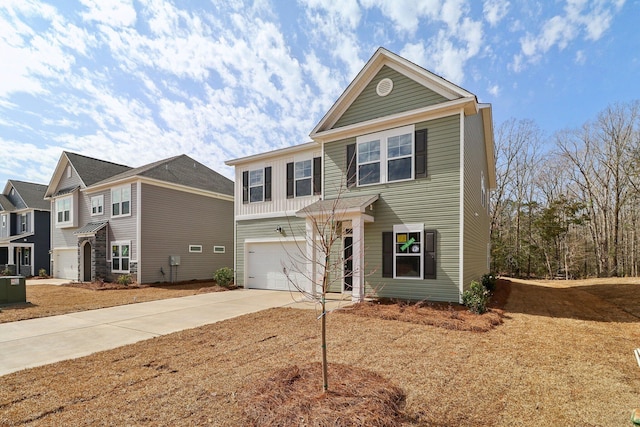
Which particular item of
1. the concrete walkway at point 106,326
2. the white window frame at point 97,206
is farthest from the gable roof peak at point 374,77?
the white window frame at point 97,206

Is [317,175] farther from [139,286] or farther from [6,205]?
[6,205]

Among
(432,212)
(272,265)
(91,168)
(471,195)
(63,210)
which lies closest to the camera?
(432,212)

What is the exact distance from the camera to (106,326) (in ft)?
23.6

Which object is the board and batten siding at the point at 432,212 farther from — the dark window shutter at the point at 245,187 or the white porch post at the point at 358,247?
the dark window shutter at the point at 245,187

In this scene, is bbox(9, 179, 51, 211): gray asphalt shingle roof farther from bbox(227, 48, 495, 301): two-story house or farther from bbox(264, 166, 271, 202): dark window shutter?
bbox(227, 48, 495, 301): two-story house

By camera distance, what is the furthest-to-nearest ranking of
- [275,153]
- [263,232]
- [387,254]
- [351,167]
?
[263,232] → [275,153] → [351,167] → [387,254]

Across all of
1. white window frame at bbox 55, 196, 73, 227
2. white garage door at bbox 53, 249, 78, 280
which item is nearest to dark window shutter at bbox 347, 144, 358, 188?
white window frame at bbox 55, 196, 73, 227

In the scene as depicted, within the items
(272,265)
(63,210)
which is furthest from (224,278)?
(63,210)

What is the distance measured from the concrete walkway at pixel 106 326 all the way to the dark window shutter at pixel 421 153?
5296mm

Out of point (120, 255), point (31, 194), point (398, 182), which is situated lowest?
point (120, 255)

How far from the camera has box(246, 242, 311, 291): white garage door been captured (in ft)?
41.4

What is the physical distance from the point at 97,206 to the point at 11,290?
31.4 feet

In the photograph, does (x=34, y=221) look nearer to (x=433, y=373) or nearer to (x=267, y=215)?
(x=267, y=215)

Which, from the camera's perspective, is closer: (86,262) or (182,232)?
(182,232)
